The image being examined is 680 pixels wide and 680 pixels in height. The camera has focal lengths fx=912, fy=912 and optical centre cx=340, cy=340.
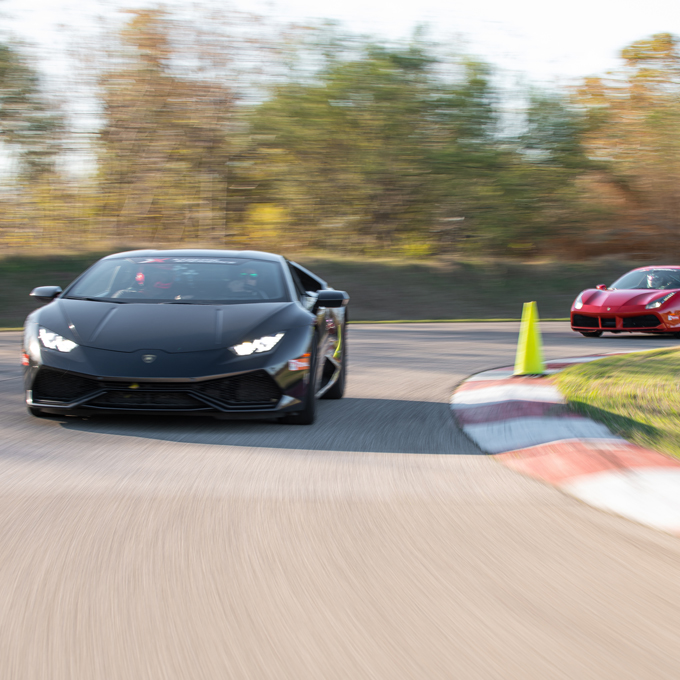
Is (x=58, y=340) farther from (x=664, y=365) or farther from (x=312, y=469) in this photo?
(x=664, y=365)

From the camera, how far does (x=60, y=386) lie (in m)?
5.82

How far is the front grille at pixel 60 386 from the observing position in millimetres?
5738

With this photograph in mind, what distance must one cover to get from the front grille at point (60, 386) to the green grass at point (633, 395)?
3.41 m

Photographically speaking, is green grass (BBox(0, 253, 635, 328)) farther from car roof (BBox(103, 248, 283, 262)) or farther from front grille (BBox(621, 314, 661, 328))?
car roof (BBox(103, 248, 283, 262))

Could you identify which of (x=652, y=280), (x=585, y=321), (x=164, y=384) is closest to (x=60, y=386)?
(x=164, y=384)

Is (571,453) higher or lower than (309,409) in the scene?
higher

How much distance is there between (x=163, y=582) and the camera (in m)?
3.07

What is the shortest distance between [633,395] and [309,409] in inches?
115

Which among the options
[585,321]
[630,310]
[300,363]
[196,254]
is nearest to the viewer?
[300,363]

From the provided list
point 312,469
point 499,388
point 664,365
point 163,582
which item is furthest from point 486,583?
point 664,365

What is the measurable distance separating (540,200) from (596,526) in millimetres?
27086

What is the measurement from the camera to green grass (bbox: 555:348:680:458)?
5883mm

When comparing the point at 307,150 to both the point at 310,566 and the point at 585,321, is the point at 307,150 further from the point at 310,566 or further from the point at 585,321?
the point at 310,566

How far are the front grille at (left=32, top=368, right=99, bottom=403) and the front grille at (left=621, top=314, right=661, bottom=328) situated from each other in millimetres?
10732
